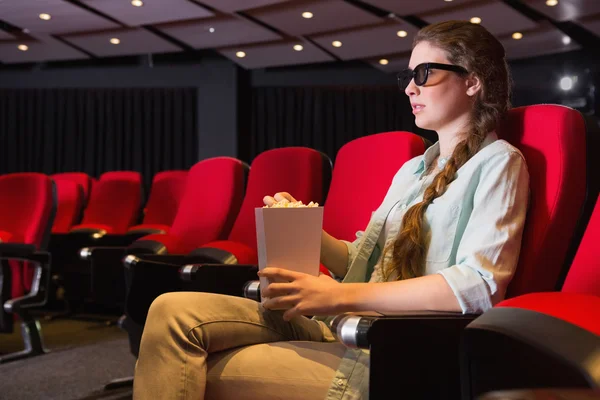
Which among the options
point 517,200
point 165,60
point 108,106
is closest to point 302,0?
point 165,60

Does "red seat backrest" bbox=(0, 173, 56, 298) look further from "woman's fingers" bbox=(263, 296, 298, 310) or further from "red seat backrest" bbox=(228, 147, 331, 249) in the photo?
"woman's fingers" bbox=(263, 296, 298, 310)

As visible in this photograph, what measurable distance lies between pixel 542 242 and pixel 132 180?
4.36 meters

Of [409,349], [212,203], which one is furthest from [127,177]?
[409,349]

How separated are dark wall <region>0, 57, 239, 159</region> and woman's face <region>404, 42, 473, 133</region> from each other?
800 centimetres

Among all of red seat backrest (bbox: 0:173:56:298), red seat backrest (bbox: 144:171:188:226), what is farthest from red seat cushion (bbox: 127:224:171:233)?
red seat backrest (bbox: 0:173:56:298)

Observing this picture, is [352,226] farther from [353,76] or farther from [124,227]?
[353,76]

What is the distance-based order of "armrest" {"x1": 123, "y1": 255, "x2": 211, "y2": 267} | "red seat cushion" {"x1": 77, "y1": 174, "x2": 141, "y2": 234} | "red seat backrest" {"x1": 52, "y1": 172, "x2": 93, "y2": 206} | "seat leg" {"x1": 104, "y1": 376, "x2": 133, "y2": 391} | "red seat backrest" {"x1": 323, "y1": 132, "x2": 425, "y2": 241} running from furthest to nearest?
"red seat backrest" {"x1": 52, "y1": 172, "x2": 93, "y2": 206} < "red seat cushion" {"x1": 77, "y1": 174, "x2": 141, "y2": 234} < "seat leg" {"x1": 104, "y1": 376, "x2": 133, "y2": 391} < "armrest" {"x1": 123, "y1": 255, "x2": 211, "y2": 267} < "red seat backrest" {"x1": 323, "y1": 132, "x2": 425, "y2": 241}

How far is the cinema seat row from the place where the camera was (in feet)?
2.72

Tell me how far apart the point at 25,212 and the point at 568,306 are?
3.16 meters

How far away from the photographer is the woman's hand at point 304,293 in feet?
3.92

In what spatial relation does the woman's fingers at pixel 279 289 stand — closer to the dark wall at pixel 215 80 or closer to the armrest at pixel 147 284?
the armrest at pixel 147 284

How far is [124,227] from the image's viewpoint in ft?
16.6

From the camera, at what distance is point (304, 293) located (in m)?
1.21

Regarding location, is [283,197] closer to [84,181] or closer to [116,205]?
[116,205]
